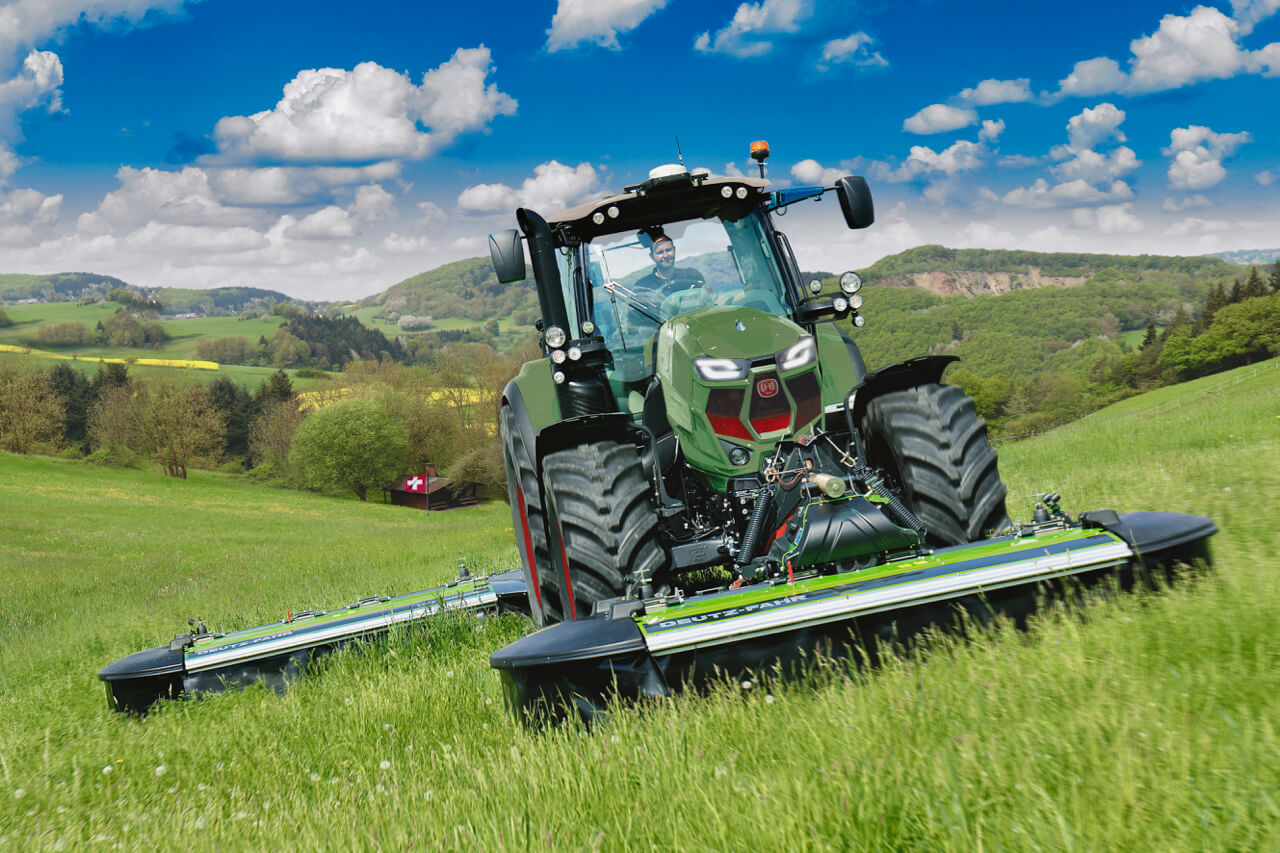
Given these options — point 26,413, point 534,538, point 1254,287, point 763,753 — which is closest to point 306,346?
point 26,413

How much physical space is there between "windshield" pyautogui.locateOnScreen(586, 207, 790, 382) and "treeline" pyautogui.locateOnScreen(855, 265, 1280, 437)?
1.14 m

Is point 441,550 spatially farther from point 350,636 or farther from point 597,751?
point 597,751

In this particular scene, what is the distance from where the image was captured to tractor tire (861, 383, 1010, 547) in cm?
416

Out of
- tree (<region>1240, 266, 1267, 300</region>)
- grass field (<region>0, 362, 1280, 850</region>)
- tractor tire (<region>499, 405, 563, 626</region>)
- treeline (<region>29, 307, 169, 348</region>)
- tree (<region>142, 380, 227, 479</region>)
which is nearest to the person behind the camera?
grass field (<region>0, 362, 1280, 850</region>)

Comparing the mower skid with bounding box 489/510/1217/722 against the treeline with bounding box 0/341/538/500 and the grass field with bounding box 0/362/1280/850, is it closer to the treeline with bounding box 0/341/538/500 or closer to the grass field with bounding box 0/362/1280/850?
the grass field with bounding box 0/362/1280/850

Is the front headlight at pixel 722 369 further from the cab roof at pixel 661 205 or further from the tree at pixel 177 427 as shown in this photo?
the tree at pixel 177 427

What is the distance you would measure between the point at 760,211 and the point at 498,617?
10.3 feet

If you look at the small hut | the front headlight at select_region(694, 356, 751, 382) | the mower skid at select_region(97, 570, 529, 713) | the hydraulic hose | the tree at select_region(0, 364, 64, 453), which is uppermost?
the tree at select_region(0, 364, 64, 453)

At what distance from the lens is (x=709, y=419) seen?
4543mm

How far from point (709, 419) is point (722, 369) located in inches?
10.4

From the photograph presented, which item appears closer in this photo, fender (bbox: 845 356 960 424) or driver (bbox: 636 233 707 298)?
fender (bbox: 845 356 960 424)

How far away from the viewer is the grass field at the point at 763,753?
5.86 feet

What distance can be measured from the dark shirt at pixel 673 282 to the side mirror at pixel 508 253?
803mm

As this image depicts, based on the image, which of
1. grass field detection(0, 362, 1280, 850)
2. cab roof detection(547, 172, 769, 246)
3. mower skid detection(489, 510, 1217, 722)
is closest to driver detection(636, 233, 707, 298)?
cab roof detection(547, 172, 769, 246)
